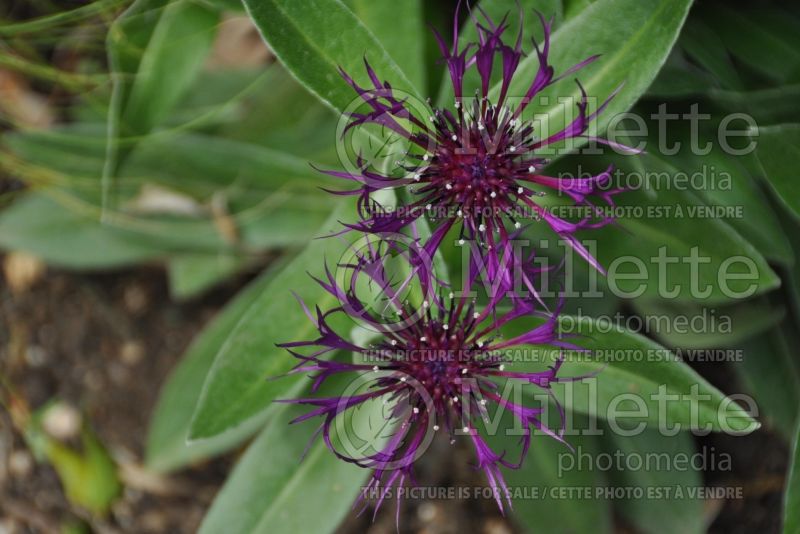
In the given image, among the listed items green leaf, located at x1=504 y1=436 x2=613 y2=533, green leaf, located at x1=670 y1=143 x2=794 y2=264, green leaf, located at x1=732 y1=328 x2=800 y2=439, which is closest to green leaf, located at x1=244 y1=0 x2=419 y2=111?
green leaf, located at x1=670 y1=143 x2=794 y2=264

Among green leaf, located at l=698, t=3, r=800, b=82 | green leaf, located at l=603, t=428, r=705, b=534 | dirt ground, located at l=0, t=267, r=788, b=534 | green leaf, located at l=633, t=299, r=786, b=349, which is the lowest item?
dirt ground, located at l=0, t=267, r=788, b=534

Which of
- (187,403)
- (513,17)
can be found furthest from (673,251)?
(187,403)

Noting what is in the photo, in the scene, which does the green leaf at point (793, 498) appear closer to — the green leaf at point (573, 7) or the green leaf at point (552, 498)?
the green leaf at point (552, 498)

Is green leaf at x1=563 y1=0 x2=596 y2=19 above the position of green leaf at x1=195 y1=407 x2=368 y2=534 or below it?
above

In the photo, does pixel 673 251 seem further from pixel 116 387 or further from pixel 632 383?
pixel 116 387

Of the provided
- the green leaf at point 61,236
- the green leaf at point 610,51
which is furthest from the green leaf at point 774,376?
the green leaf at point 61,236

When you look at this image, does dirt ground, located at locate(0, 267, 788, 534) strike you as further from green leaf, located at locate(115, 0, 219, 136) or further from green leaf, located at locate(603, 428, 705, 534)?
green leaf, located at locate(115, 0, 219, 136)

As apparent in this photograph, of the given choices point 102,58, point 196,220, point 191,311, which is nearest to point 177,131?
point 196,220
